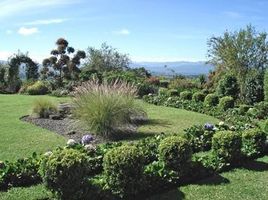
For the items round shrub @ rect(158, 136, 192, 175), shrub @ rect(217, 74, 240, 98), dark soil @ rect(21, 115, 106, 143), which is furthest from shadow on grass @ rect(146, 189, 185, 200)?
shrub @ rect(217, 74, 240, 98)

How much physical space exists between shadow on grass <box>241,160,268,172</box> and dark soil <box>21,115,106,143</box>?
375cm

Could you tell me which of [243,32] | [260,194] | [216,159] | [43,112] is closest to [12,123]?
[43,112]

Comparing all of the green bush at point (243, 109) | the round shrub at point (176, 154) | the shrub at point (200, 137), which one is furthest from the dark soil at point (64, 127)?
the green bush at point (243, 109)

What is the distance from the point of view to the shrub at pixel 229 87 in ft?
61.7

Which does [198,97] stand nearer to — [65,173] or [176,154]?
[176,154]

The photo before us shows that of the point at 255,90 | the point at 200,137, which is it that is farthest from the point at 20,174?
the point at 255,90

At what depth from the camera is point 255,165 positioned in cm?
802

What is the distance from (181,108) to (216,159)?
10144 mm

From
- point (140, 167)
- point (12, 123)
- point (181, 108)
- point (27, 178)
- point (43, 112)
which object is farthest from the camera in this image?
point (181, 108)

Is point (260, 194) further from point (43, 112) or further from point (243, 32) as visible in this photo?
point (243, 32)

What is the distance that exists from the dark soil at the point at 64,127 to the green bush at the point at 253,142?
3496mm

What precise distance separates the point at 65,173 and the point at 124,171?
856mm

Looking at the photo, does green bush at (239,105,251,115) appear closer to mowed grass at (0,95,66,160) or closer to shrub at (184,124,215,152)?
shrub at (184,124,215,152)

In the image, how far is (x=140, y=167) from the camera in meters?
6.19
